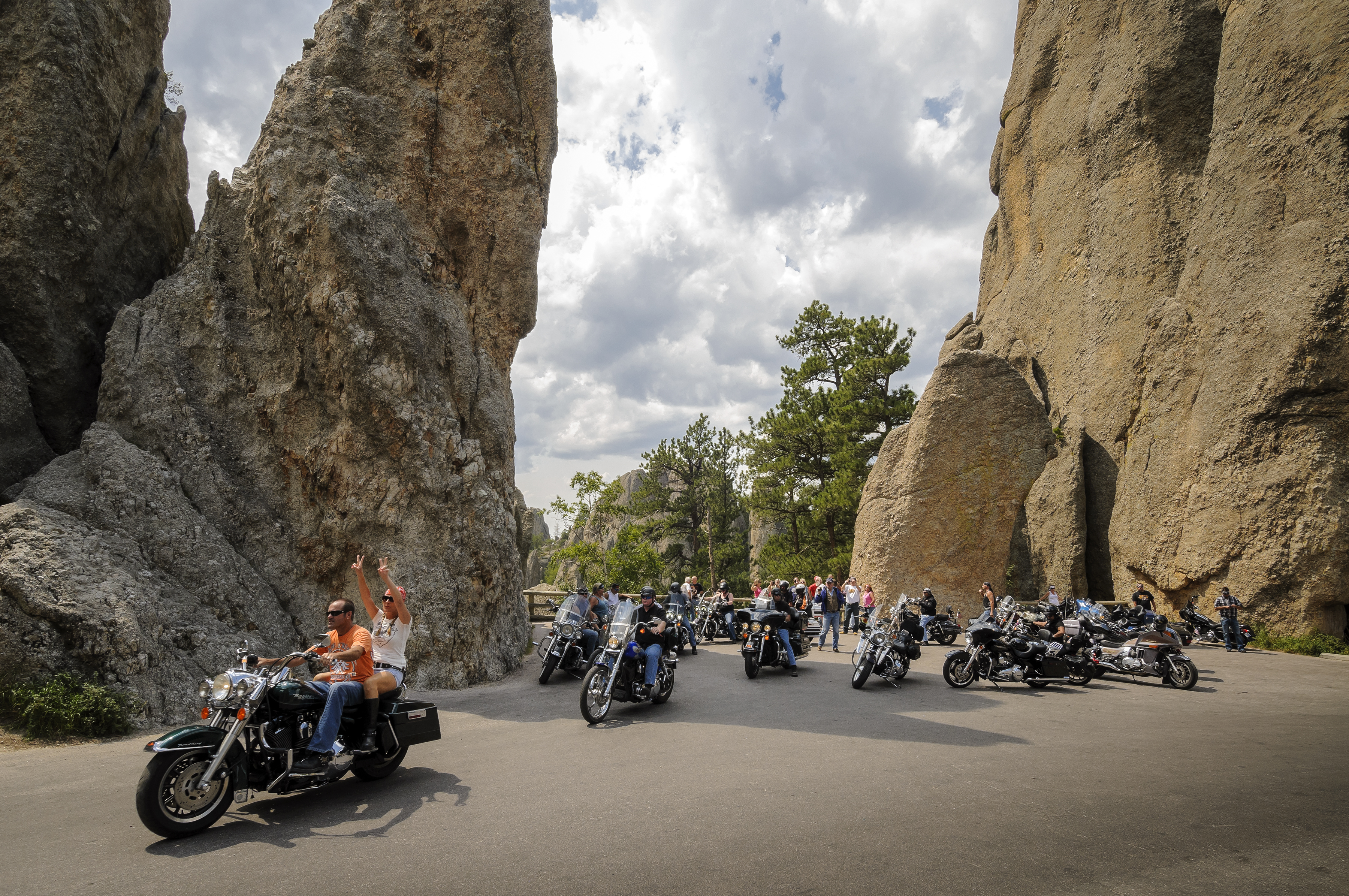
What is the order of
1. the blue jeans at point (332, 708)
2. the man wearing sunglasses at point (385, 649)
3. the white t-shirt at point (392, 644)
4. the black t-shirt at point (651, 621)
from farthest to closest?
the black t-shirt at point (651, 621) → the white t-shirt at point (392, 644) → the man wearing sunglasses at point (385, 649) → the blue jeans at point (332, 708)

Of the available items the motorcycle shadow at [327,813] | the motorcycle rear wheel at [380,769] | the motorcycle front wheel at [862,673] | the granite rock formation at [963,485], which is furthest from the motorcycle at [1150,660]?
the motorcycle rear wheel at [380,769]

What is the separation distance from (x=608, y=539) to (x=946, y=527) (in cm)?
4506

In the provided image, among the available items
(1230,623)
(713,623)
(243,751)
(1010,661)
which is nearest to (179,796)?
(243,751)

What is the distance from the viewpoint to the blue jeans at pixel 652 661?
9156 millimetres

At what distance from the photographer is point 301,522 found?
1211 cm

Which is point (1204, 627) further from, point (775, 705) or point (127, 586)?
point (127, 586)

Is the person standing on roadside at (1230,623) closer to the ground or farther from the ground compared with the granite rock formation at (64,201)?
closer to the ground

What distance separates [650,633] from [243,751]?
534 centimetres

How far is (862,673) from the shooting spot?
1086 cm

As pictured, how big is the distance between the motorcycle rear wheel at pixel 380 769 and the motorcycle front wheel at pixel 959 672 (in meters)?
8.66

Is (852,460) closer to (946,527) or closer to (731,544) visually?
(946,527)

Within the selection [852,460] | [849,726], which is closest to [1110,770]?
[849,726]

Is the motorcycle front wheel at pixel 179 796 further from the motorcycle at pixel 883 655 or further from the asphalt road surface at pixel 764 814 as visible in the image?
the motorcycle at pixel 883 655

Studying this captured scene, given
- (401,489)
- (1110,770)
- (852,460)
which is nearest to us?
(1110,770)
